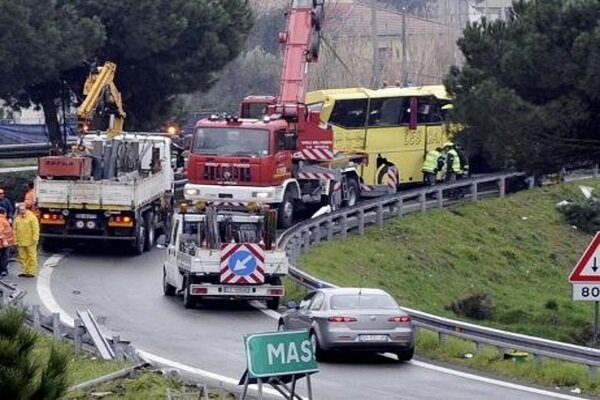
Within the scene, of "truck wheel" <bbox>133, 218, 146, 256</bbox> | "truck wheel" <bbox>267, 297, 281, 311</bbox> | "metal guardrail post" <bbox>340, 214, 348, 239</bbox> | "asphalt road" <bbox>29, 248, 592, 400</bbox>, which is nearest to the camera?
"asphalt road" <bbox>29, 248, 592, 400</bbox>

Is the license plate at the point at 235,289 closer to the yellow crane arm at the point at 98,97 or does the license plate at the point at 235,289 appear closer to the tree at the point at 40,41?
the yellow crane arm at the point at 98,97

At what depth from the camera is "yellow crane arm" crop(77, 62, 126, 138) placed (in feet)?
135

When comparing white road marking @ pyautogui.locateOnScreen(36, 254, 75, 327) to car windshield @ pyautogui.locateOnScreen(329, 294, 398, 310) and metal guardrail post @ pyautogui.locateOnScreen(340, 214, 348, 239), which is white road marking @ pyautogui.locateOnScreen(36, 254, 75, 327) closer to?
car windshield @ pyautogui.locateOnScreen(329, 294, 398, 310)

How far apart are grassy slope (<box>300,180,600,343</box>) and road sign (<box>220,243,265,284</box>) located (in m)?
5.18

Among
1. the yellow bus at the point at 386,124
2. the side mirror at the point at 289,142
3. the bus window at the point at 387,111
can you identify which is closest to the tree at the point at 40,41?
the yellow bus at the point at 386,124

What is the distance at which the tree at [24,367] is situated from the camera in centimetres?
1081

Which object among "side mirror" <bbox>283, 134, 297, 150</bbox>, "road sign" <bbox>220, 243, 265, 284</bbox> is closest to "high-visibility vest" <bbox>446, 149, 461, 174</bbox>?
"side mirror" <bbox>283, 134, 297, 150</bbox>

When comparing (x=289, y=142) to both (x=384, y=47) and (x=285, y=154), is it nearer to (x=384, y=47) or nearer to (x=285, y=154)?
(x=285, y=154)

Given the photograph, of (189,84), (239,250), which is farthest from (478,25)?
(189,84)

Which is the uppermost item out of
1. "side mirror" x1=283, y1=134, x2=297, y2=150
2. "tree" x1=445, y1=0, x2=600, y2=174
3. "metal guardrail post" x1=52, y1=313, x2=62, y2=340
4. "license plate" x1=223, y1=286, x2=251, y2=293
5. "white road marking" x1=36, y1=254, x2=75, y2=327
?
"tree" x1=445, y1=0, x2=600, y2=174

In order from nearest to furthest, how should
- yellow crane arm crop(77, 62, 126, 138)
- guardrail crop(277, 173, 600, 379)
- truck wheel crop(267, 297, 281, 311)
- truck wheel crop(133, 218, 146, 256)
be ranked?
guardrail crop(277, 173, 600, 379)
truck wheel crop(267, 297, 281, 311)
truck wheel crop(133, 218, 146, 256)
yellow crane arm crop(77, 62, 126, 138)

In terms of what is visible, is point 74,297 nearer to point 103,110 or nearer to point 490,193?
point 103,110

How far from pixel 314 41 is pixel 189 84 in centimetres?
1073

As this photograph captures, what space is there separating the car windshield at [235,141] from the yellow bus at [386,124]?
905cm
